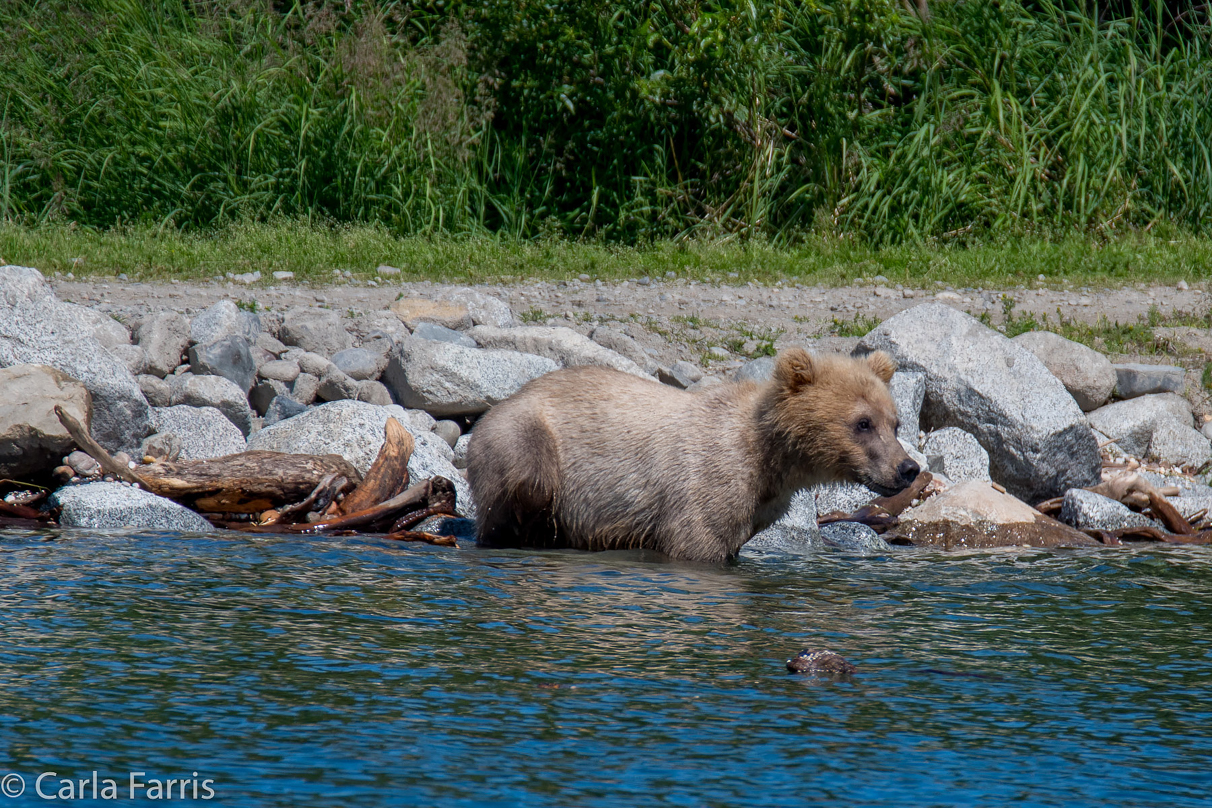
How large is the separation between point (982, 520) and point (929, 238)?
5.82 metres

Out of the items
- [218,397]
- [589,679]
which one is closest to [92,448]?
[218,397]

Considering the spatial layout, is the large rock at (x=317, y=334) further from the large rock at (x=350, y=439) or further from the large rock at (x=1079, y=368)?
the large rock at (x=1079, y=368)

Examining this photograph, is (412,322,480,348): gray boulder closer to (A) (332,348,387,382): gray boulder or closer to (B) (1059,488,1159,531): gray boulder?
(A) (332,348,387,382): gray boulder

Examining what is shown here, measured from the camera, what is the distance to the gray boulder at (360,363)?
8969 mm

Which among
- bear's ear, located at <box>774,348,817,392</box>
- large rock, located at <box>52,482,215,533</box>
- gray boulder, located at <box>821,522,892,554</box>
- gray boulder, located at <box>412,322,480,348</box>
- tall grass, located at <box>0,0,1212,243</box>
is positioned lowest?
large rock, located at <box>52,482,215,533</box>

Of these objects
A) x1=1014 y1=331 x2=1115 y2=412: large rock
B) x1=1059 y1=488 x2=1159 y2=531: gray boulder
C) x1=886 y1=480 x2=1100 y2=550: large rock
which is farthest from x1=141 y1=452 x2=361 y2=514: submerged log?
x1=1014 y1=331 x2=1115 y2=412: large rock

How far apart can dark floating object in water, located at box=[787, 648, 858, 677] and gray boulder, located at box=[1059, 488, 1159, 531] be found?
3579 mm

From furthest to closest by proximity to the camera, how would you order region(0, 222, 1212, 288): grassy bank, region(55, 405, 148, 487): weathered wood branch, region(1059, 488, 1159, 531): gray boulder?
region(0, 222, 1212, 288): grassy bank
region(1059, 488, 1159, 531): gray boulder
region(55, 405, 148, 487): weathered wood branch

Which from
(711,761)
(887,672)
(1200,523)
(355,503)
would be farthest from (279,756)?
(1200,523)

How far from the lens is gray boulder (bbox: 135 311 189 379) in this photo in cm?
898

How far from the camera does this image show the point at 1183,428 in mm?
9031

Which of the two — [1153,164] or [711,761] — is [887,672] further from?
[1153,164]

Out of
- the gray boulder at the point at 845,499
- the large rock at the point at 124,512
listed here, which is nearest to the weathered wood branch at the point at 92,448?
the large rock at the point at 124,512

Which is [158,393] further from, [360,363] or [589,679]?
[589,679]
